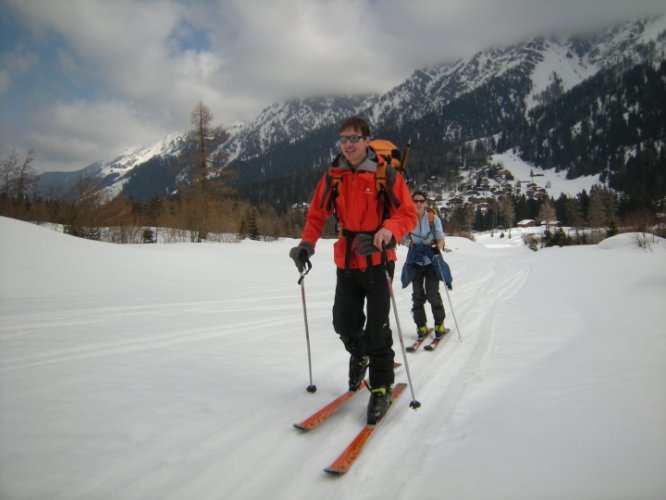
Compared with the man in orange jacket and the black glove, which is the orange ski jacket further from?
the black glove

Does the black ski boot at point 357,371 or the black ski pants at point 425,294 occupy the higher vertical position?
the black ski pants at point 425,294

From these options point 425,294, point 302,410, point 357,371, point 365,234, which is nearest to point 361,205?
point 365,234

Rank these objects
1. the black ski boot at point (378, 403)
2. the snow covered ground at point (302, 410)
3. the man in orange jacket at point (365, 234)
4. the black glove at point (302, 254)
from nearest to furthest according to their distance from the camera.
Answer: the snow covered ground at point (302, 410) < the black ski boot at point (378, 403) < the man in orange jacket at point (365, 234) < the black glove at point (302, 254)

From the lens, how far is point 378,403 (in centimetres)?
294

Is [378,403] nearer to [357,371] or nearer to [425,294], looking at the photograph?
[357,371]

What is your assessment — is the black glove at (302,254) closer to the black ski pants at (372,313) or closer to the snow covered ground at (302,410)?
the black ski pants at (372,313)

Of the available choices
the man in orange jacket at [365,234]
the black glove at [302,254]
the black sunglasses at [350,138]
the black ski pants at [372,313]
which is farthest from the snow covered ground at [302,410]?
the black sunglasses at [350,138]

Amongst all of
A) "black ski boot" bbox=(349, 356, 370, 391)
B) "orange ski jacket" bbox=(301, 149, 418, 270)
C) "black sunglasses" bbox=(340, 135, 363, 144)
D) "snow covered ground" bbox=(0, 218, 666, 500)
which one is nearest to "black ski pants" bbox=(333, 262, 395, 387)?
"orange ski jacket" bbox=(301, 149, 418, 270)

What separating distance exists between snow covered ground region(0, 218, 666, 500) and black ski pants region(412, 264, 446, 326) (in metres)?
0.48

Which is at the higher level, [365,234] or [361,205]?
[361,205]

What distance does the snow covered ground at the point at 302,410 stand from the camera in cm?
209

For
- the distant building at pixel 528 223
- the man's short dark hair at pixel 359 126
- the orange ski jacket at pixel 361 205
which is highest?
the distant building at pixel 528 223

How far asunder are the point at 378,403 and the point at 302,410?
684mm

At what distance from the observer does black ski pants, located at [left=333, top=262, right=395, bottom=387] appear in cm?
310
